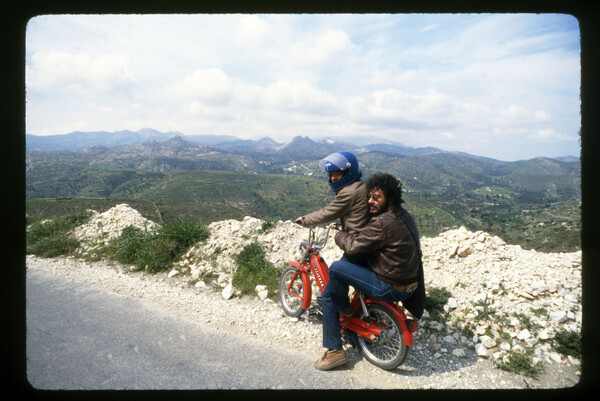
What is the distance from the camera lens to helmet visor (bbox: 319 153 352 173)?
11.0 ft

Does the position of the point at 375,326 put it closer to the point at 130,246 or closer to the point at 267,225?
the point at 267,225

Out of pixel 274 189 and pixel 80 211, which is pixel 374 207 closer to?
pixel 80 211

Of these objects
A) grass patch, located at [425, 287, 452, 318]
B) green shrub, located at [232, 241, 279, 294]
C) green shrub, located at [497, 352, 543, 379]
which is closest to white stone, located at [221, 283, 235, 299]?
green shrub, located at [232, 241, 279, 294]

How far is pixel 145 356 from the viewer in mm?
3176

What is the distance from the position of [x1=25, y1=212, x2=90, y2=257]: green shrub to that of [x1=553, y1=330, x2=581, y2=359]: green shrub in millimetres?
8984

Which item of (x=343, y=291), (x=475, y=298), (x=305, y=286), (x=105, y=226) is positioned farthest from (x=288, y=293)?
(x=105, y=226)

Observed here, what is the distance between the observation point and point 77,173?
123m

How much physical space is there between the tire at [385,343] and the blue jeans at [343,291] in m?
0.28

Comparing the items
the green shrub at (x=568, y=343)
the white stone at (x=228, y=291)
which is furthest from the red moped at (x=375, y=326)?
→ the green shrub at (x=568, y=343)

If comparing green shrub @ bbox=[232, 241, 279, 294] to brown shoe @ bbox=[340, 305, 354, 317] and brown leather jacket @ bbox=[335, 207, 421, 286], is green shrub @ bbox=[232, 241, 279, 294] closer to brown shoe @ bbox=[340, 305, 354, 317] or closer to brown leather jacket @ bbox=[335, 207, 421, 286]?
brown shoe @ bbox=[340, 305, 354, 317]

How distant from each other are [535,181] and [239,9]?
22018 centimetres

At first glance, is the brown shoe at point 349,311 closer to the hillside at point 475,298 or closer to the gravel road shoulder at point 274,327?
the gravel road shoulder at point 274,327

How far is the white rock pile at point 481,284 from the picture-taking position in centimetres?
360

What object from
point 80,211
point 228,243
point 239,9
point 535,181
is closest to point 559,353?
point 239,9
